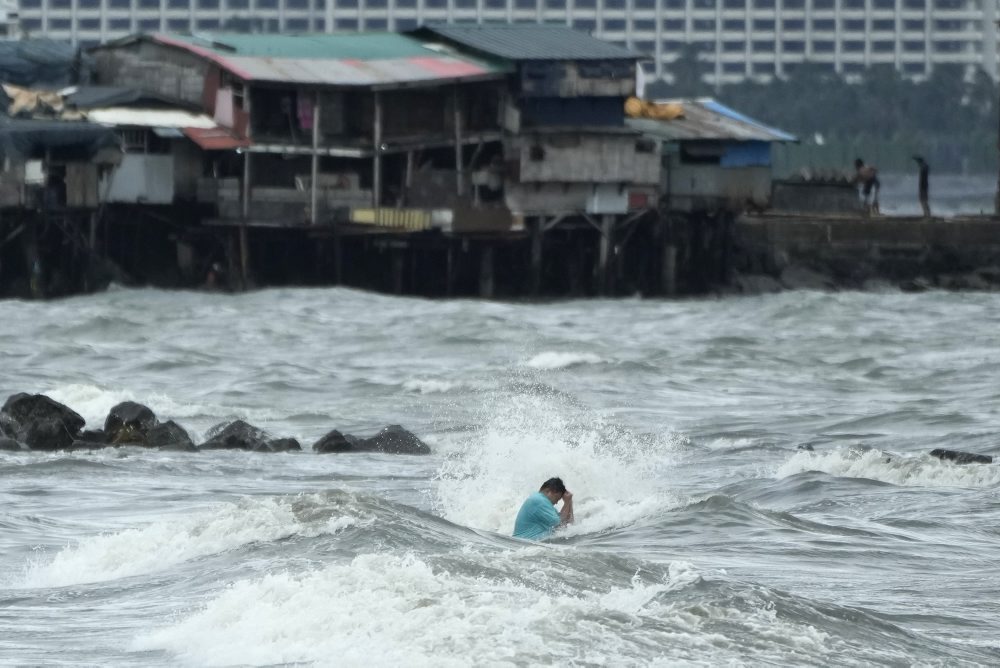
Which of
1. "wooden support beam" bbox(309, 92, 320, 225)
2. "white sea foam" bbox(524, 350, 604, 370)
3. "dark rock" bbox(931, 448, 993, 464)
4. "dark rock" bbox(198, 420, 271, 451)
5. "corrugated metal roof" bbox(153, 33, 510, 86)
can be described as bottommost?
"white sea foam" bbox(524, 350, 604, 370)

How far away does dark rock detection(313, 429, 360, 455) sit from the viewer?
26.1 m

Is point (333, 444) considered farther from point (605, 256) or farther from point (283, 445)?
point (605, 256)

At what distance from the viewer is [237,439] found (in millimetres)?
26141

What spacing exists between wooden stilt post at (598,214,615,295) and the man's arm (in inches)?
1475

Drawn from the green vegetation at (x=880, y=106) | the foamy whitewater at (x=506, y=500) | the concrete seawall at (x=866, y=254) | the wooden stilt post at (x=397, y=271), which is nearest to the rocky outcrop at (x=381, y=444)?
the foamy whitewater at (x=506, y=500)

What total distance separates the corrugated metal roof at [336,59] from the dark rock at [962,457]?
103 ft

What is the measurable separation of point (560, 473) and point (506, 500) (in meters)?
1.48

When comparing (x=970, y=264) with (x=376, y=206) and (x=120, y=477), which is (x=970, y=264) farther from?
(x=120, y=477)

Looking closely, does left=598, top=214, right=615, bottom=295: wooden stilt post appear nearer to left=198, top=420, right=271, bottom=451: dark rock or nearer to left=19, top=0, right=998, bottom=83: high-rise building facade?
left=198, top=420, right=271, bottom=451: dark rock

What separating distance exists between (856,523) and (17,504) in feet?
26.2

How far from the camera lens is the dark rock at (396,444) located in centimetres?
2620

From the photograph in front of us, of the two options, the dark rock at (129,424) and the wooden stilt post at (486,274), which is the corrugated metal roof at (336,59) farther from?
the dark rock at (129,424)

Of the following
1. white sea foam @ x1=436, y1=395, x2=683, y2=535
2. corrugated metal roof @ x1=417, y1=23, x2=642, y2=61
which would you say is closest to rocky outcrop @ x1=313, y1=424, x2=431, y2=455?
white sea foam @ x1=436, y1=395, x2=683, y2=535

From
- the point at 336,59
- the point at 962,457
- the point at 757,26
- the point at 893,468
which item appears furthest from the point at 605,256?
the point at 757,26
